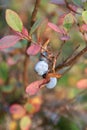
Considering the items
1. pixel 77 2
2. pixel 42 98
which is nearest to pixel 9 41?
pixel 77 2

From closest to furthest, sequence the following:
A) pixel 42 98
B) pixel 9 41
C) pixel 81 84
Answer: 1. pixel 9 41
2. pixel 81 84
3. pixel 42 98

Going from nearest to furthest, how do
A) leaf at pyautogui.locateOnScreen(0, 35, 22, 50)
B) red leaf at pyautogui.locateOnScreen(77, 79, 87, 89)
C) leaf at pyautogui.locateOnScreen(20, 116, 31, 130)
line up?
leaf at pyautogui.locateOnScreen(0, 35, 22, 50) < red leaf at pyautogui.locateOnScreen(77, 79, 87, 89) < leaf at pyautogui.locateOnScreen(20, 116, 31, 130)

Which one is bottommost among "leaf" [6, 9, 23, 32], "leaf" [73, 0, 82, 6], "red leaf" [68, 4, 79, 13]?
"leaf" [6, 9, 23, 32]

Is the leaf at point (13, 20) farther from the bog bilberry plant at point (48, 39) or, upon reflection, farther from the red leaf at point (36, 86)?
the red leaf at point (36, 86)

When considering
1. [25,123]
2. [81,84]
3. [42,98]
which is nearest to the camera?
[81,84]

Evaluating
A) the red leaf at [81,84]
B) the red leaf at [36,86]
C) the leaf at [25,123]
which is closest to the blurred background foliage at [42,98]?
the leaf at [25,123]

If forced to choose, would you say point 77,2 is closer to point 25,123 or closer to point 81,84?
point 81,84

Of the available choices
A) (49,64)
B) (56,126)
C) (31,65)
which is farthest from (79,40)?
(49,64)

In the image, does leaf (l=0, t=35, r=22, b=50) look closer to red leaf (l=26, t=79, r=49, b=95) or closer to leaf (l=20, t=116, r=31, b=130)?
red leaf (l=26, t=79, r=49, b=95)

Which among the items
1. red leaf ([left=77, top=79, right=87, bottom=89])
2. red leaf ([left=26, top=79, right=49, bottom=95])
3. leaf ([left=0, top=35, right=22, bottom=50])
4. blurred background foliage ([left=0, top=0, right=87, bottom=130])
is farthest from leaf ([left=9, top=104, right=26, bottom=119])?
leaf ([left=0, top=35, right=22, bottom=50])
